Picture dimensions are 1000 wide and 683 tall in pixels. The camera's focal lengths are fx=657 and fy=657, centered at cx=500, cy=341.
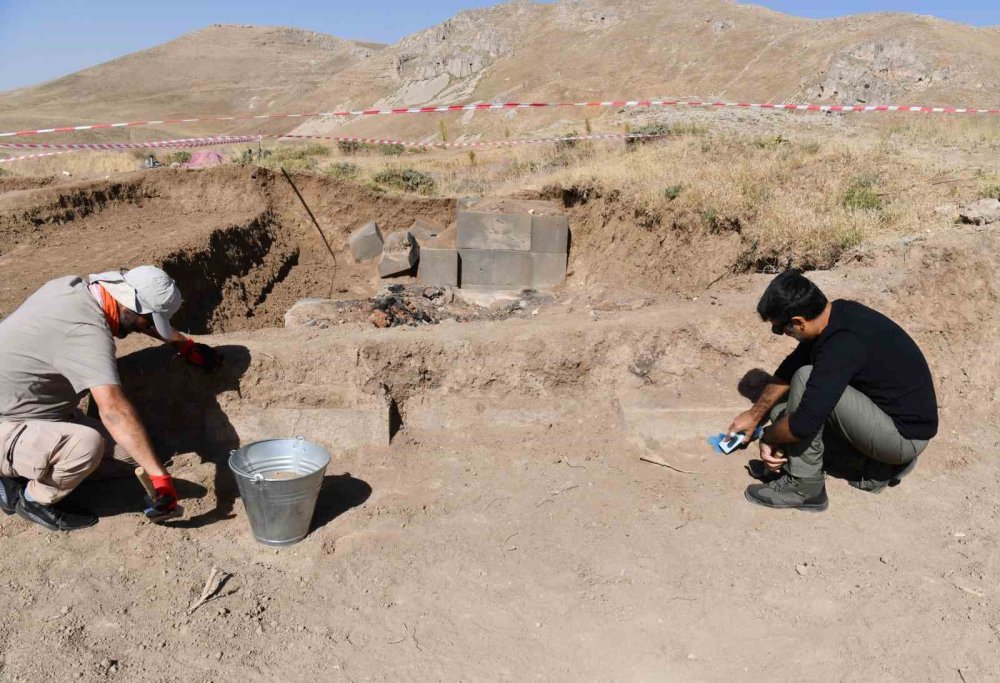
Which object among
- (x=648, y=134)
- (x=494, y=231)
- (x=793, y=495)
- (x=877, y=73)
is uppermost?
(x=877, y=73)

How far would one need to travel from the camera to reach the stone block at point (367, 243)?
443 inches

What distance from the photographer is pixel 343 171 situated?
13773 millimetres

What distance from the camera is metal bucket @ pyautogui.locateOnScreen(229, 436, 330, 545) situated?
10.4 ft

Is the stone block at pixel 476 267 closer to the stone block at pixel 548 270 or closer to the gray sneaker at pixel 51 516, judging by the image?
the stone block at pixel 548 270

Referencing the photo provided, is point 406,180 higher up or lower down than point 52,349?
lower down

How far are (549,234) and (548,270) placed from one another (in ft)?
1.88

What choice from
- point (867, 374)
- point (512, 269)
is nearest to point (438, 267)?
point (512, 269)

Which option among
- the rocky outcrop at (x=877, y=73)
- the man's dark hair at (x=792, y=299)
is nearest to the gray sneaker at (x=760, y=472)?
the man's dark hair at (x=792, y=299)

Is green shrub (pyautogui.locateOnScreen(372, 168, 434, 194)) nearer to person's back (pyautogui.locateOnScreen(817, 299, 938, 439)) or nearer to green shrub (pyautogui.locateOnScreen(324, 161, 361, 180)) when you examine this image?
green shrub (pyautogui.locateOnScreen(324, 161, 361, 180))

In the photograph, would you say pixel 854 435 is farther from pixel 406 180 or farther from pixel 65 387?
pixel 406 180

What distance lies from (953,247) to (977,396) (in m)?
1.29

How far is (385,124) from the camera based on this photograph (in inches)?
1564

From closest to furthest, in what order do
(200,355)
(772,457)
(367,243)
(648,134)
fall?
(772,457), (200,355), (367,243), (648,134)

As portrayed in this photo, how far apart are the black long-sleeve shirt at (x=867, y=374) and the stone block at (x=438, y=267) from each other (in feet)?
24.0
